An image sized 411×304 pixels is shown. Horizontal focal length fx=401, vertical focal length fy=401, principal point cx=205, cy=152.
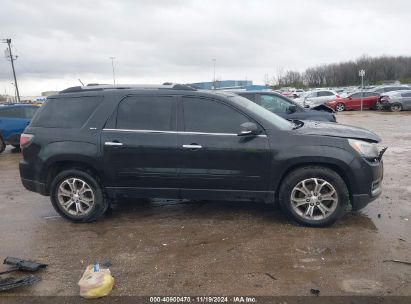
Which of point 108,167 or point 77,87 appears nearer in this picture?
point 108,167

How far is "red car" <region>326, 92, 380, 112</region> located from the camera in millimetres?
29906

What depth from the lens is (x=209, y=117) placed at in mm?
5156

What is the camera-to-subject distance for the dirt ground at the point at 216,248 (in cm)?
369

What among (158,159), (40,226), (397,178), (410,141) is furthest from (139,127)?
(410,141)

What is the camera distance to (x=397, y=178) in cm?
742

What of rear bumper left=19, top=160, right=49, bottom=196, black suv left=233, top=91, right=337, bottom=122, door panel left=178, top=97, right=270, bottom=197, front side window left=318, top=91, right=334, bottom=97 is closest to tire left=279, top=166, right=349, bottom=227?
door panel left=178, top=97, right=270, bottom=197

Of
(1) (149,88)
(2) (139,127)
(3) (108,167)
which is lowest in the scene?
(3) (108,167)

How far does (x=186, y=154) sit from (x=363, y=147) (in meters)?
2.19

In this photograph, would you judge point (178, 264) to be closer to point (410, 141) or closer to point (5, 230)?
point (5, 230)

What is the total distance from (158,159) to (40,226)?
1888 mm

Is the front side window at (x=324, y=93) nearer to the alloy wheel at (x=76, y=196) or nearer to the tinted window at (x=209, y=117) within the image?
the tinted window at (x=209, y=117)

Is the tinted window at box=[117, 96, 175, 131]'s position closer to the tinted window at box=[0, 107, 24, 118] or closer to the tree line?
the tinted window at box=[0, 107, 24, 118]

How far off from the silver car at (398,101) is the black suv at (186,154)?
24.7m

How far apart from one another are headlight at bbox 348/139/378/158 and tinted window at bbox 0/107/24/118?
11.6m
